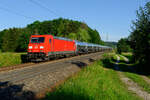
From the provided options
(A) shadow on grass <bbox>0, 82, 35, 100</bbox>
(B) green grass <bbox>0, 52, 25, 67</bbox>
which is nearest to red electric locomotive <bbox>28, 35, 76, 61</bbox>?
(B) green grass <bbox>0, 52, 25, 67</bbox>

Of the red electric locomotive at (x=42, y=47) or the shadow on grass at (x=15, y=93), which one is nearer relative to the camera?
the shadow on grass at (x=15, y=93)

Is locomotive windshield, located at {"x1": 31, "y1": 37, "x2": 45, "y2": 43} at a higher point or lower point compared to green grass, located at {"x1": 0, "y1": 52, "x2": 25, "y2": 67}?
higher

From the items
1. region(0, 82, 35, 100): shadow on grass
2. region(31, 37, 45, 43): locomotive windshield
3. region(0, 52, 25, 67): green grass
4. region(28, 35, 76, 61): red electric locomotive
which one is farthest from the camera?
region(0, 52, 25, 67): green grass

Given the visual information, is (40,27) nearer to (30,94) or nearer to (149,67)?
(149,67)

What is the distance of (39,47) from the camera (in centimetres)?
1908

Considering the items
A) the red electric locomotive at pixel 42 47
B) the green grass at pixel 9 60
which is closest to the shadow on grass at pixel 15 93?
the red electric locomotive at pixel 42 47

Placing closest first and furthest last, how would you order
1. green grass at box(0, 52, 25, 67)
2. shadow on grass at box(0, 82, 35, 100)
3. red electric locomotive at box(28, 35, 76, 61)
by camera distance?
shadow on grass at box(0, 82, 35, 100) < red electric locomotive at box(28, 35, 76, 61) < green grass at box(0, 52, 25, 67)

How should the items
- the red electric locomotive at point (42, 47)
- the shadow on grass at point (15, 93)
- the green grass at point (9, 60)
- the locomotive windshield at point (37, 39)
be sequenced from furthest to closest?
the green grass at point (9, 60)
the locomotive windshield at point (37, 39)
the red electric locomotive at point (42, 47)
the shadow on grass at point (15, 93)

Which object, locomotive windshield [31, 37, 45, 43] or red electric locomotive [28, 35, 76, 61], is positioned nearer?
red electric locomotive [28, 35, 76, 61]

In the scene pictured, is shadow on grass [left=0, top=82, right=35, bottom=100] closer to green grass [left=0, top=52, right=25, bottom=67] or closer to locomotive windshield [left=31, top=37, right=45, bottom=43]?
locomotive windshield [left=31, top=37, right=45, bottom=43]

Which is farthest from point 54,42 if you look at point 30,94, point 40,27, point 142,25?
point 40,27

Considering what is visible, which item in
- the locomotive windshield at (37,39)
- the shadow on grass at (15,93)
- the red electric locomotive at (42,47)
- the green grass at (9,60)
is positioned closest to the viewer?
the shadow on grass at (15,93)

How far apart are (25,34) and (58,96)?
58197 millimetres

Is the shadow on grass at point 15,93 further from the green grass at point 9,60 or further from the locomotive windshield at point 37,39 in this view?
the green grass at point 9,60
